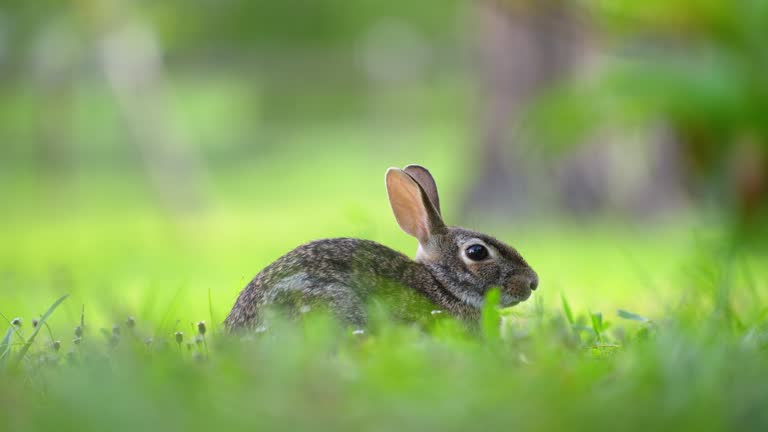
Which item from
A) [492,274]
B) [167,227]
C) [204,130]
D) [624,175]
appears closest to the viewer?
[492,274]

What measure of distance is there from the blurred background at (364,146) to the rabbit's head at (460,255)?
22 cm

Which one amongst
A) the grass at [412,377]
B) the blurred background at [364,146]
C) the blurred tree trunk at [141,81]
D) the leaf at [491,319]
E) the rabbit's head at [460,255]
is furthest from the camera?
the blurred tree trunk at [141,81]

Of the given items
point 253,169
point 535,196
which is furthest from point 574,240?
point 253,169

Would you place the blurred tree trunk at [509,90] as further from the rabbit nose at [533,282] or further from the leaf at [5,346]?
the leaf at [5,346]

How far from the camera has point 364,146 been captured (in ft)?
95.3

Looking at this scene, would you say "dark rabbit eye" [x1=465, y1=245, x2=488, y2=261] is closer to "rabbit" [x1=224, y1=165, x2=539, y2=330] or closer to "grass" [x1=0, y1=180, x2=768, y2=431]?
"rabbit" [x1=224, y1=165, x2=539, y2=330]

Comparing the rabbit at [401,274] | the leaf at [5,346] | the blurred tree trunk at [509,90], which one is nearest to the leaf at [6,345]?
the leaf at [5,346]

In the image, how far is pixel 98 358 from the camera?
2459 mm

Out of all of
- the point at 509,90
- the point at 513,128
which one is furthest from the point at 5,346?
the point at 509,90

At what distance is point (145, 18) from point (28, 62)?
13.1 ft

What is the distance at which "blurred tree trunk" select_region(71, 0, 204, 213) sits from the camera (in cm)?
1546

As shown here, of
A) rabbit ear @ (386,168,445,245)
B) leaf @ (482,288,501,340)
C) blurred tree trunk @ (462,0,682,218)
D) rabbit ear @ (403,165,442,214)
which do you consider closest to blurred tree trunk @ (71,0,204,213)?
blurred tree trunk @ (462,0,682,218)

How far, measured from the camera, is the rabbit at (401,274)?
3.19m

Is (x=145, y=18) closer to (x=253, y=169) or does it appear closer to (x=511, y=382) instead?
(x=253, y=169)
